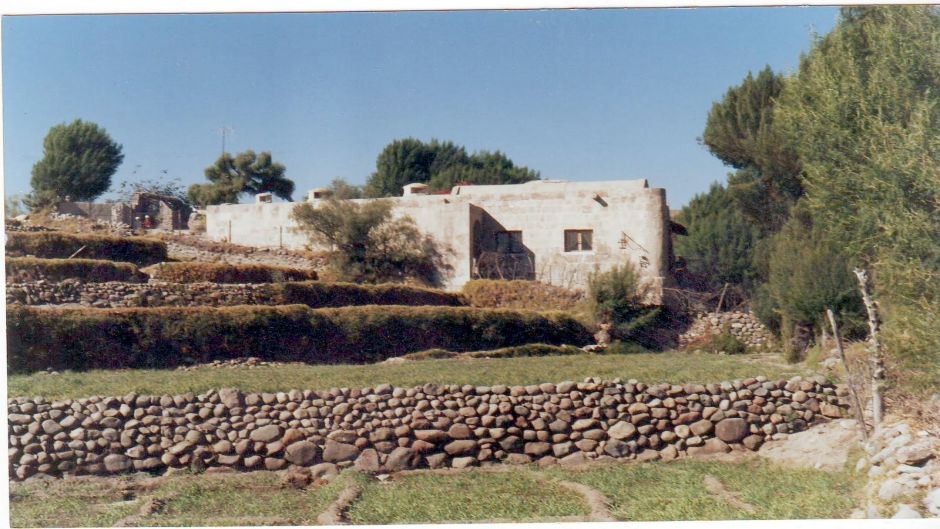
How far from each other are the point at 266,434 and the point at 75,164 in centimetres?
819

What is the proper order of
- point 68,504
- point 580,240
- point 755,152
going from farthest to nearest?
point 580,240
point 755,152
point 68,504

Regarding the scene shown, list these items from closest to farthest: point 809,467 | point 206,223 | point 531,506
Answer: point 531,506 < point 809,467 < point 206,223

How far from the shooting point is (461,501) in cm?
846

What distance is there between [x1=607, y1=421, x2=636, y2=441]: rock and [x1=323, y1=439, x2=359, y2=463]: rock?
2.98 meters

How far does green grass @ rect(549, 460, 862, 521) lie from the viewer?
26.4 feet

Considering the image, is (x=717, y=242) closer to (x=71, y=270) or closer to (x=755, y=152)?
(x=755, y=152)

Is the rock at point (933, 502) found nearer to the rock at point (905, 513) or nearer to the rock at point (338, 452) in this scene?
the rock at point (905, 513)

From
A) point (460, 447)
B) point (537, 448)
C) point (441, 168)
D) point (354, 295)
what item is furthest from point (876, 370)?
point (441, 168)

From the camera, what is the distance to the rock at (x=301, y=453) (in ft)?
31.0

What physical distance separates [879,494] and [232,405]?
6.68 m

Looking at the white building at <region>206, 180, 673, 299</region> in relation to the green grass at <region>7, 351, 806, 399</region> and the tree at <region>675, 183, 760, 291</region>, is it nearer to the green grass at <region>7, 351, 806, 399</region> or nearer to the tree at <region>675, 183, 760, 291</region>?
the tree at <region>675, 183, 760, 291</region>

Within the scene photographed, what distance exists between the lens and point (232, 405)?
31.5ft

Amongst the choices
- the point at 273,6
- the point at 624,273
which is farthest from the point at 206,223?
the point at 273,6

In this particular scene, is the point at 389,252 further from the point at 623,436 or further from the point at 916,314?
the point at 916,314
